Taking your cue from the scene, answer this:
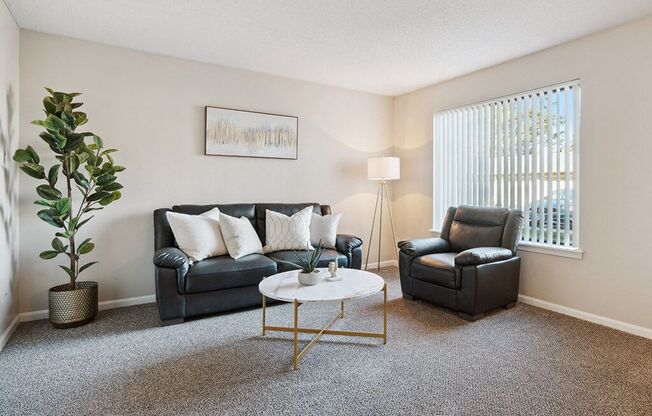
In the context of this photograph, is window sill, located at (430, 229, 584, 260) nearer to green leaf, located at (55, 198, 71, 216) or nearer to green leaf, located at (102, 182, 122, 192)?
green leaf, located at (102, 182, 122, 192)

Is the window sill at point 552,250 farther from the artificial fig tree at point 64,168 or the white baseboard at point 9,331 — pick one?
the white baseboard at point 9,331

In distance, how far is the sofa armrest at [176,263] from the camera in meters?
2.92

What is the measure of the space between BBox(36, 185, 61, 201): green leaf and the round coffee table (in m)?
1.84

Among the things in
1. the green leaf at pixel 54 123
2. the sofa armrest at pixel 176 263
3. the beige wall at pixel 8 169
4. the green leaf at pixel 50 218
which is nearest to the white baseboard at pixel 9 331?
the beige wall at pixel 8 169

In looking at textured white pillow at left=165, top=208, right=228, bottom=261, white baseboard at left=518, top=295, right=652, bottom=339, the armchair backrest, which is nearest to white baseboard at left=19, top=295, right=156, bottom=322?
textured white pillow at left=165, top=208, right=228, bottom=261

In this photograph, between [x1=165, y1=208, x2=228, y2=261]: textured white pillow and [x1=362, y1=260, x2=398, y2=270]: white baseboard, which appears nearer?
[x1=165, y1=208, x2=228, y2=261]: textured white pillow

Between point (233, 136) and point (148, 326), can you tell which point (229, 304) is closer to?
point (148, 326)

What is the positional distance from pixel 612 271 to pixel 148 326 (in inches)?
156

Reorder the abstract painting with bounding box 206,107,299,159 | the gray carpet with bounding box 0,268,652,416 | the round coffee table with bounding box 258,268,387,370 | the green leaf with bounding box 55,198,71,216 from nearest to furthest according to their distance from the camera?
the gray carpet with bounding box 0,268,652,416 → the round coffee table with bounding box 258,268,387,370 → the green leaf with bounding box 55,198,71,216 → the abstract painting with bounding box 206,107,299,159

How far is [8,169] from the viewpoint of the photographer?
2.79 metres

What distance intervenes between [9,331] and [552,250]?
472cm

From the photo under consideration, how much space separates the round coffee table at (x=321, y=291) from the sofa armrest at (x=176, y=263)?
2.56 ft

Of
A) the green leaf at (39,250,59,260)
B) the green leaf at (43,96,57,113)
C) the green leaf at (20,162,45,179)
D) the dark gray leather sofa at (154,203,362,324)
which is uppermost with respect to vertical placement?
the green leaf at (43,96,57,113)

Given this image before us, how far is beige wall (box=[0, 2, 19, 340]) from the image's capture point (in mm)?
2646
